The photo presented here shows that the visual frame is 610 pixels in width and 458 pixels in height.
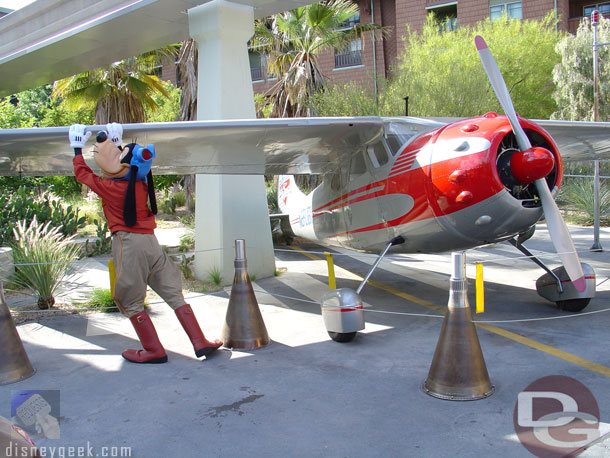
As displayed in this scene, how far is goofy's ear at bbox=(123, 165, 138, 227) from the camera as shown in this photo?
4926mm

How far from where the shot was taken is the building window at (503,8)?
2811 cm

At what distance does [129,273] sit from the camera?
4992mm

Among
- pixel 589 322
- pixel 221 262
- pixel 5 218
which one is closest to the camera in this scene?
pixel 589 322

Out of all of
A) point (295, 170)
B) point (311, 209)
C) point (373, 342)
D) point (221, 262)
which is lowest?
point (373, 342)

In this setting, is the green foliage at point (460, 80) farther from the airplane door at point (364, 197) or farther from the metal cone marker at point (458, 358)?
the metal cone marker at point (458, 358)

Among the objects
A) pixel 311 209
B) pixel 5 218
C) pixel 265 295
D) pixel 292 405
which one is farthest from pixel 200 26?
pixel 292 405

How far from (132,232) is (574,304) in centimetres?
516

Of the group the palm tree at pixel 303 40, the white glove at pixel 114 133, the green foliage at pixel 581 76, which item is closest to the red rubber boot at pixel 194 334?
the white glove at pixel 114 133

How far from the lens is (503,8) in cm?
2808

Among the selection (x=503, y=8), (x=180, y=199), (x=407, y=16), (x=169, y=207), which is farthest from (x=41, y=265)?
(x=503, y=8)

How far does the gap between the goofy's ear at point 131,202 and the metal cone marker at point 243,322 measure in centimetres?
119

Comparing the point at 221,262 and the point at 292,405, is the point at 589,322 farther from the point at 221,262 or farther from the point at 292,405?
the point at 221,262

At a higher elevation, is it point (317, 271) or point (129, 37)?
point (129, 37)

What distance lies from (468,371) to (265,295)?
14.2 feet
